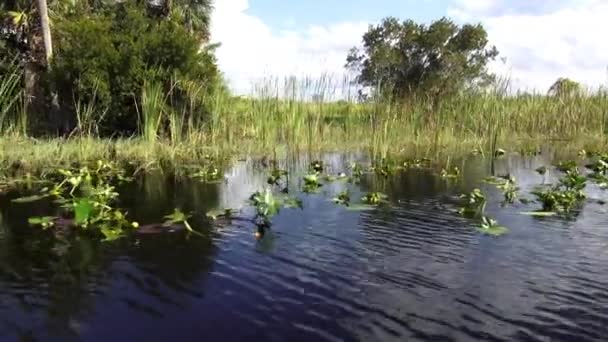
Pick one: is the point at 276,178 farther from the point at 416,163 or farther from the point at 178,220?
the point at 178,220

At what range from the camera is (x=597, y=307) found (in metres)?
4.13

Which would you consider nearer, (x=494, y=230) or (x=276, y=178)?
(x=494, y=230)

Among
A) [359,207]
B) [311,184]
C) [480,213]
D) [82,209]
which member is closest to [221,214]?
[82,209]

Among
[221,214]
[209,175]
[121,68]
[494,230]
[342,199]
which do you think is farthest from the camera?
[121,68]

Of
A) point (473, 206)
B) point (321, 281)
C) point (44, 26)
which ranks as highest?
point (44, 26)

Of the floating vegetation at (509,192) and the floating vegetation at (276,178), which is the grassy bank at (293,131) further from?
the floating vegetation at (509,192)

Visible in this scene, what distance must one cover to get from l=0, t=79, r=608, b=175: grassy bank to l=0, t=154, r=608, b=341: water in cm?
495

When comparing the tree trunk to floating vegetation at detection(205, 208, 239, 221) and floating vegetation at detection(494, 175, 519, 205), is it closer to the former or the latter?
floating vegetation at detection(205, 208, 239, 221)

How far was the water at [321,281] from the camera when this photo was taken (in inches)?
151

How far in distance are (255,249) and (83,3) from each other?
61.9ft

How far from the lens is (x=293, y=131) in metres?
12.7

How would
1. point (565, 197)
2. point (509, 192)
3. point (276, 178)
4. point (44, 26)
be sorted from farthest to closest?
1. point (44, 26)
2. point (276, 178)
3. point (509, 192)
4. point (565, 197)

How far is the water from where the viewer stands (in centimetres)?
383

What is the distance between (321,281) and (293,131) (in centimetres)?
819
